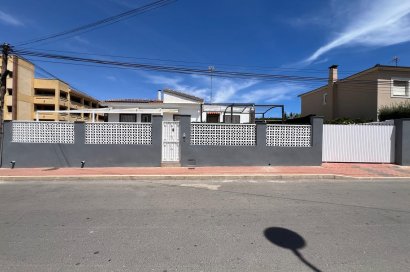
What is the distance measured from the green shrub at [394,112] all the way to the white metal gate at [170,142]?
12.9m

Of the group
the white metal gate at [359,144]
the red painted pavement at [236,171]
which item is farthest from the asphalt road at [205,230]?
the white metal gate at [359,144]

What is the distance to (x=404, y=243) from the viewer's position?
4008 mm

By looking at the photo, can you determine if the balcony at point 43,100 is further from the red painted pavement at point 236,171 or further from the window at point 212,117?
the red painted pavement at point 236,171

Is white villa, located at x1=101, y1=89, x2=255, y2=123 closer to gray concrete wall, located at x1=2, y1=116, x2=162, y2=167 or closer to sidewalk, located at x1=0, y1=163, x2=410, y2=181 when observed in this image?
gray concrete wall, located at x1=2, y1=116, x2=162, y2=167

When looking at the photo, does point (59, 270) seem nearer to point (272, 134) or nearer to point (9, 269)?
point (9, 269)

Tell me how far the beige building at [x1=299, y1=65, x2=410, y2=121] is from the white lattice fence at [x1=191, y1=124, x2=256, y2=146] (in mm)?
11802

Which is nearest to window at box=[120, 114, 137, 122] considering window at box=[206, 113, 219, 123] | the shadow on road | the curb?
window at box=[206, 113, 219, 123]

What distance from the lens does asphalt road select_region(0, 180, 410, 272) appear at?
11.3 feet

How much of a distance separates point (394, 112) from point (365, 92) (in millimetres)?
3947

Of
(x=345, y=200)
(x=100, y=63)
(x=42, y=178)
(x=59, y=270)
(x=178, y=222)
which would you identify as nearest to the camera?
(x=59, y=270)

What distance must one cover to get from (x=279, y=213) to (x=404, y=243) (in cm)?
205

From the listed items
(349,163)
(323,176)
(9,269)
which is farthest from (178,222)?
(349,163)

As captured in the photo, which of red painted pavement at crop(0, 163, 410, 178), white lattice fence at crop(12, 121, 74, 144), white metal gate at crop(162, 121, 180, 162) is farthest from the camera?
white metal gate at crop(162, 121, 180, 162)

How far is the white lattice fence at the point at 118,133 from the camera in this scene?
39.9ft
